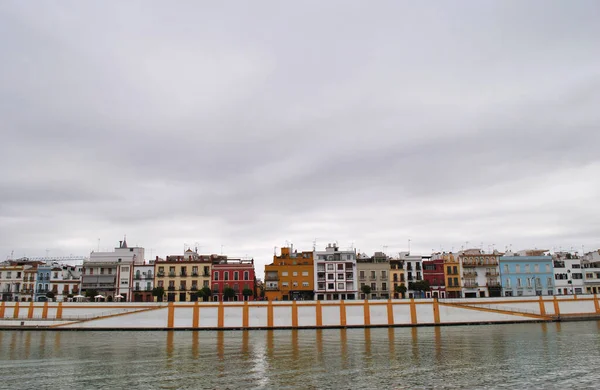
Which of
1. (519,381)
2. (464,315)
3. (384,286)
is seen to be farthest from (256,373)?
(384,286)

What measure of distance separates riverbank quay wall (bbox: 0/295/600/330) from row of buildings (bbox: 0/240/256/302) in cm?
2186

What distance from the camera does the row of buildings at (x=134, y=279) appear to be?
97.2 metres

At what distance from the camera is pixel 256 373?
109 ft

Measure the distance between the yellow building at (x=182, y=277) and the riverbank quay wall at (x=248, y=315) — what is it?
80.6ft

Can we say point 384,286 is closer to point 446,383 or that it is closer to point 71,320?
point 71,320

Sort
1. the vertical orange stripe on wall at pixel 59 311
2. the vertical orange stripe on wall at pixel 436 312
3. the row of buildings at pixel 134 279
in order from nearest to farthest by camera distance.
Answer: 1. the vertical orange stripe on wall at pixel 436 312
2. the vertical orange stripe on wall at pixel 59 311
3. the row of buildings at pixel 134 279

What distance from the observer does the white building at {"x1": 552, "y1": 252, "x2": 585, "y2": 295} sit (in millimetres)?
102375

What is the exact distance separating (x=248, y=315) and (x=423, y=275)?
44019 millimetres

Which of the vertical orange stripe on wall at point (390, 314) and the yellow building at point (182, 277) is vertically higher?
the yellow building at point (182, 277)

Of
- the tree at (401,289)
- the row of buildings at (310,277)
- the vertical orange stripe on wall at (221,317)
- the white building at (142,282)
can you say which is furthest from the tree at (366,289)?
the white building at (142,282)

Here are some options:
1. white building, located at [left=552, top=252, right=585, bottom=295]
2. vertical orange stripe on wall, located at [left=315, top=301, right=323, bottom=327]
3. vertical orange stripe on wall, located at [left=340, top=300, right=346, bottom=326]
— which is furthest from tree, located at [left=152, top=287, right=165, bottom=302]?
white building, located at [left=552, top=252, right=585, bottom=295]

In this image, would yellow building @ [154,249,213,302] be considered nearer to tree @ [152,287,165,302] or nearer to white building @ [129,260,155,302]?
white building @ [129,260,155,302]

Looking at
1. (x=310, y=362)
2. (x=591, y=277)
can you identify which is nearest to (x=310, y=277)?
(x=591, y=277)

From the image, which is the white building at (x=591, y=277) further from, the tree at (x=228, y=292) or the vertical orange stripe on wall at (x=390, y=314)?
the tree at (x=228, y=292)
